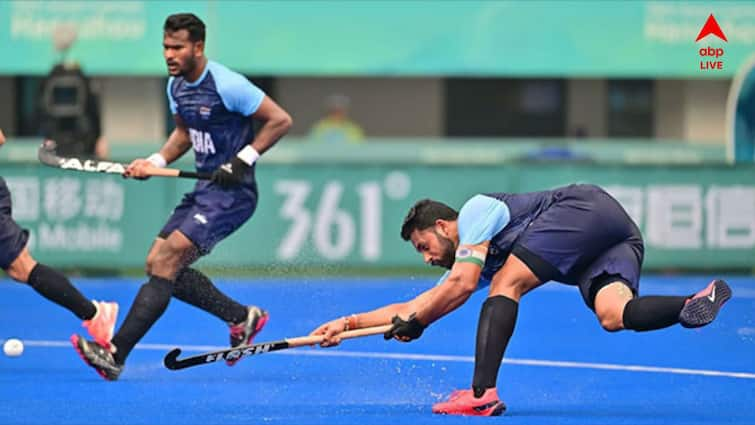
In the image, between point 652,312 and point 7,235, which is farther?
point 7,235

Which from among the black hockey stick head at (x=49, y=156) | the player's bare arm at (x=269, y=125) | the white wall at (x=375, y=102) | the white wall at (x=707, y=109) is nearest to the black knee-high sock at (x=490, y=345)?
the player's bare arm at (x=269, y=125)

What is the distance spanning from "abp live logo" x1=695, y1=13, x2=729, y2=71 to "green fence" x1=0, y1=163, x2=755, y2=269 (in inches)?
66.8

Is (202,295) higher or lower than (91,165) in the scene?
lower

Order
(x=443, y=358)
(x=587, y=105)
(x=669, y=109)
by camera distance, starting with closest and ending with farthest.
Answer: (x=443, y=358)
(x=669, y=109)
(x=587, y=105)

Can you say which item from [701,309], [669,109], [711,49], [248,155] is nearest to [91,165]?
[248,155]

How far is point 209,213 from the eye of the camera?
9.35 meters

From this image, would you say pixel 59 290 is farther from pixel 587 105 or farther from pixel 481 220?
pixel 587 105

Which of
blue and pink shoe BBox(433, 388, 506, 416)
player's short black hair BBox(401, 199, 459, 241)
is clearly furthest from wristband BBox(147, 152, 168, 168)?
blue and pink shoe BBox(433, 388, 506, 416)

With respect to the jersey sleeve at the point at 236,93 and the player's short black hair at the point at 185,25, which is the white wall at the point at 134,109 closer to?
the jersey sleeve at the point at 236,93

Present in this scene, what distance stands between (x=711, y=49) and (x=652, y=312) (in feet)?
33.2

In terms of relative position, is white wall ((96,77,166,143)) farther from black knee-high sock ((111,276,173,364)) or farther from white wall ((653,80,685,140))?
black knee-high sock ((111,276,173,364))

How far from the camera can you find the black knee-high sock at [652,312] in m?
7.33

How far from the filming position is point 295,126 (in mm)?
21078

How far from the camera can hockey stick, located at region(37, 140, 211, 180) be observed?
9.13 metres
